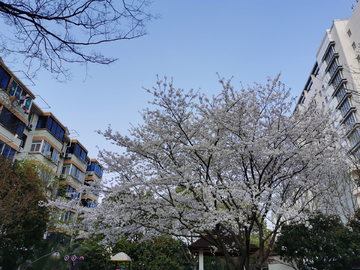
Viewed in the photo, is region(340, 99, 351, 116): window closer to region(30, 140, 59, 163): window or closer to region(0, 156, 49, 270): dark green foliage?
region(0, 156, 49, 270): dark green foliage

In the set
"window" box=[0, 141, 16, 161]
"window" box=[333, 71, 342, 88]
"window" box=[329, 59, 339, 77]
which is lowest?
"window" box=[0, 141, 16, 161]

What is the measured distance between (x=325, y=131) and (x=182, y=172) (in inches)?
176

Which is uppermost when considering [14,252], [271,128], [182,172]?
[271,128]

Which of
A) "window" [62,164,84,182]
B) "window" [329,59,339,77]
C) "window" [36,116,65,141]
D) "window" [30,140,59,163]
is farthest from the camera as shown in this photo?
"window" [62,164,84,182]

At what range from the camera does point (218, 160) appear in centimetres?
758

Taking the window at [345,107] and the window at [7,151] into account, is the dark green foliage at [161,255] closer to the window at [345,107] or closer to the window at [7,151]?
the window at [7,151]

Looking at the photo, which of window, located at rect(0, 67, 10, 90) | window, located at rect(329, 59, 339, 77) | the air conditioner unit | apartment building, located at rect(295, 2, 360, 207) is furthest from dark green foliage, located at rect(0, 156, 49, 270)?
window, located at rect(329, 59, 339, 77)

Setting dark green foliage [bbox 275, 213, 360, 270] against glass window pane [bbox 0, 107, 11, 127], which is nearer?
dark green foliage [bbox 275, 213, 360, 270]

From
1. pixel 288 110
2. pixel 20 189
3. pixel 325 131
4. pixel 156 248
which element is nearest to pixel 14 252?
pixel 20 189

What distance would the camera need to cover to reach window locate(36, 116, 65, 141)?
67.1 ft

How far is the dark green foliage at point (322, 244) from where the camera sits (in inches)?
256

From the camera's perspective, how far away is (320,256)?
21.5 ft

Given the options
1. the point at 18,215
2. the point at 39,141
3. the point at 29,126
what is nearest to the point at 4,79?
the point at 29,126

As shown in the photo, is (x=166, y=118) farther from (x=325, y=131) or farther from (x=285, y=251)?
(x=285, y=251)
